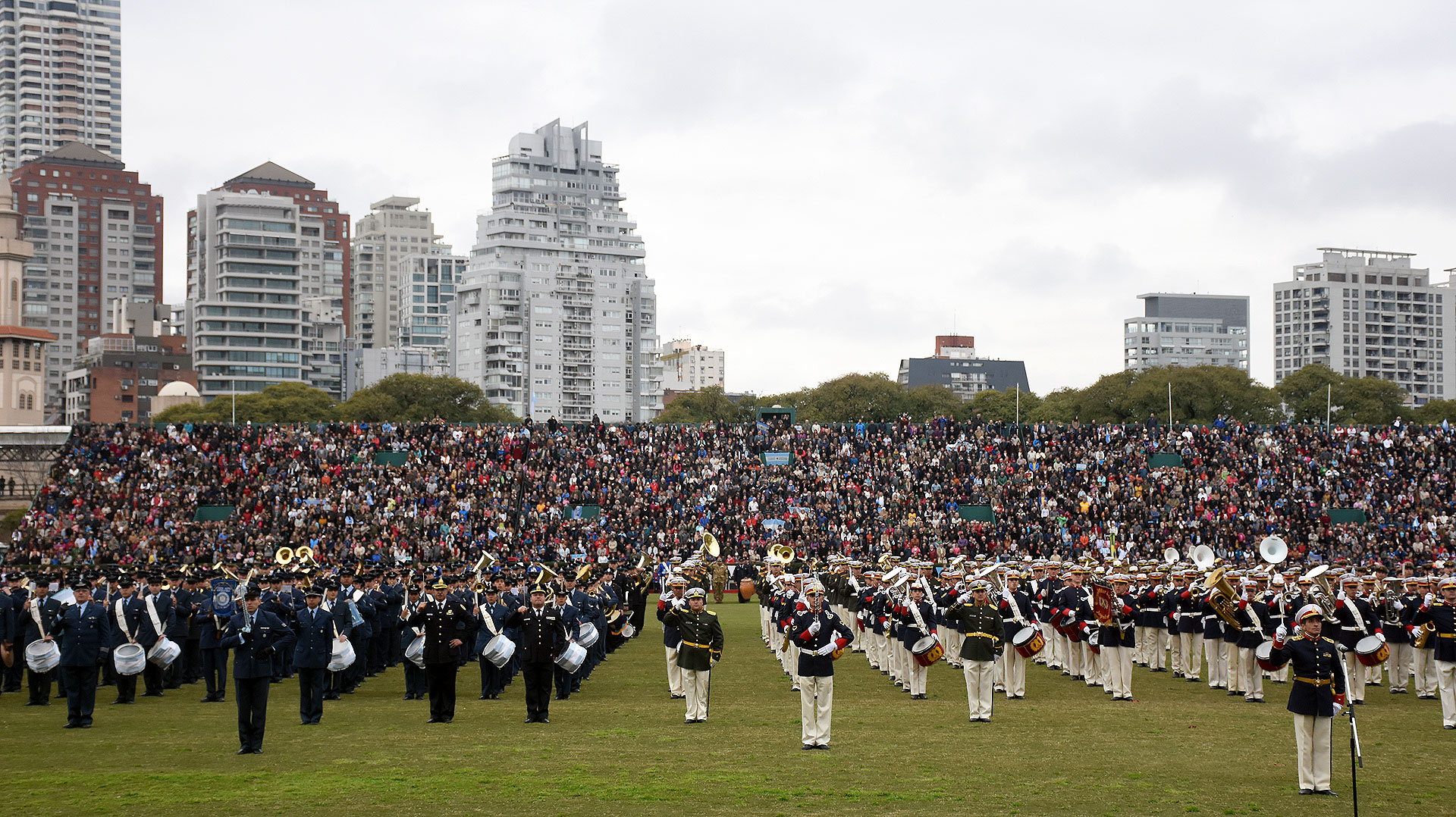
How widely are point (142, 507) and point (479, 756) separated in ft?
152

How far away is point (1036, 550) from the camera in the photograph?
189 ft

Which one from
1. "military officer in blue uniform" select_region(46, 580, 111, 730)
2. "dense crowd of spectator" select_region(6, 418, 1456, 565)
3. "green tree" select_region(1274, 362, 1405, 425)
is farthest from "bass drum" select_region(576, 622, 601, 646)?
"green tree" select_region(1274, 362, 1405, 425)

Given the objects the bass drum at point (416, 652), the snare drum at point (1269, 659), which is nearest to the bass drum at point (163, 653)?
the bass drum at point (416, 652)

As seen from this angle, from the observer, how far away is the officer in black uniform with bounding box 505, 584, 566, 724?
64.3 feet

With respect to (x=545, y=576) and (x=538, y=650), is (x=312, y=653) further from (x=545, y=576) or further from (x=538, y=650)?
(x=545, y=576)

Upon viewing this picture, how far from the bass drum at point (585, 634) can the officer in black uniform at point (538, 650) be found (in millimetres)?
1753

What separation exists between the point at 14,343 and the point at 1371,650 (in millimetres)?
100660

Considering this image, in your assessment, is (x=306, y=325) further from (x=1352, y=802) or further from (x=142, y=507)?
(x=1352, y=802)

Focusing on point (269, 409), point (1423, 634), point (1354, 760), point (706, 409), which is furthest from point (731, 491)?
point (706, 409)

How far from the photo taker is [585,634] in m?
22.3

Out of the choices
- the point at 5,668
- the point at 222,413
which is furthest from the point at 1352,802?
the point at 222,413

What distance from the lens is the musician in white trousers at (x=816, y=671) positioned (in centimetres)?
1720

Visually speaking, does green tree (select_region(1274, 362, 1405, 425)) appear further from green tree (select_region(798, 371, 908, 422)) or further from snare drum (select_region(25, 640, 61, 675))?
snare drum (select_region(25, 640, 61, 675))

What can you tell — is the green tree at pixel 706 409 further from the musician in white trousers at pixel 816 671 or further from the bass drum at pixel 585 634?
the musician in white trousers at pixel 816 671
